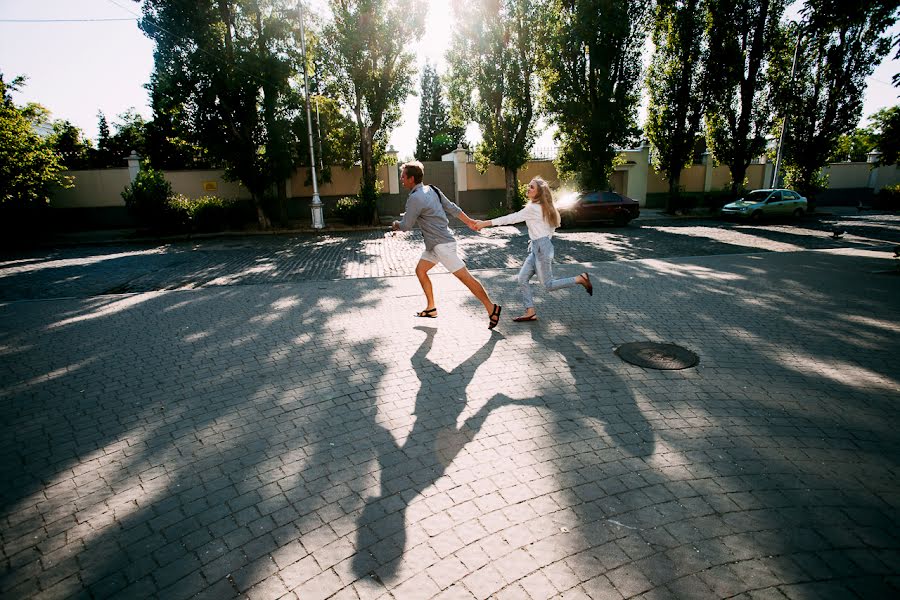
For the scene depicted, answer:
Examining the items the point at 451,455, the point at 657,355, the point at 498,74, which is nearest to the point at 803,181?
the point at 498,74

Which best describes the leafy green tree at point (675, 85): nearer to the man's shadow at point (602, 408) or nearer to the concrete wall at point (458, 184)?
the concrete wall at point (458, 184)

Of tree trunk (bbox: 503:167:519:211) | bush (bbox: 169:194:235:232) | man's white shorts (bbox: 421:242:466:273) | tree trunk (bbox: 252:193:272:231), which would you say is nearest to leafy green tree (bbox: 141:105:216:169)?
bush (bbox: 169:194:235:232)

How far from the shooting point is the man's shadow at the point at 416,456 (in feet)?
8.18

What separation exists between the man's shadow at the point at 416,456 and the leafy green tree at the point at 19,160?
62.2ft

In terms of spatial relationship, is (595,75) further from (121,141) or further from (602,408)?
(121,141)

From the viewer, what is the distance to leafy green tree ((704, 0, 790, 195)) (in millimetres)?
22281

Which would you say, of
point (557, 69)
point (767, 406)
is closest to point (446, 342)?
point (767, 406)

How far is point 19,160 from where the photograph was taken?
53.2 feet

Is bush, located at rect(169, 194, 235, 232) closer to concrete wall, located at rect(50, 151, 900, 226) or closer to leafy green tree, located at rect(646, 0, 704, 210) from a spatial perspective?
concrete wall, located at rect(50, 151, 900, 226)

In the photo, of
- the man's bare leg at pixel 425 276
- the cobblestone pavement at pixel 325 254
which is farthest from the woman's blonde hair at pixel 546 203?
the cobblestone pavement at pixel 325 254

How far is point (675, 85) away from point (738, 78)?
9.49 feet

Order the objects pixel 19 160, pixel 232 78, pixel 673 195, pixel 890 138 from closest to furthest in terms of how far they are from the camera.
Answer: pixel 890 138 < pixel 19 160 < pixel 232 78 < pixel 673 195

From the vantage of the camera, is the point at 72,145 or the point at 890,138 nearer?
the point at 890,138

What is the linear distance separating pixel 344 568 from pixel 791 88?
1189 inches
